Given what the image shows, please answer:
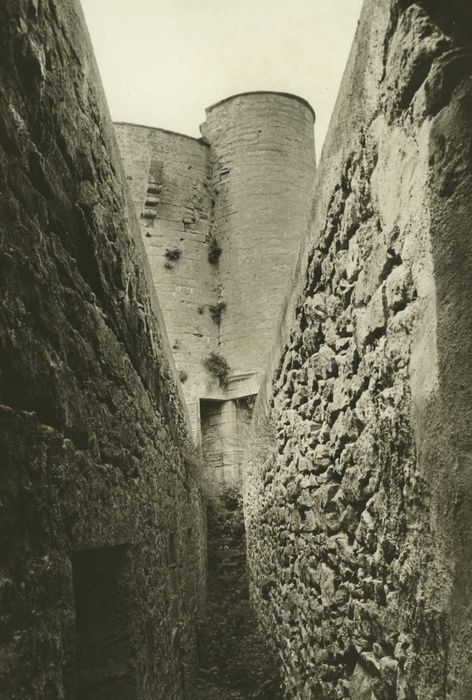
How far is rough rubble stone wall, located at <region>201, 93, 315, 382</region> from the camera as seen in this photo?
1275cm

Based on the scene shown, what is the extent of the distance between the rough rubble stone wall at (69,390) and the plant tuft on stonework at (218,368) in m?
8.99

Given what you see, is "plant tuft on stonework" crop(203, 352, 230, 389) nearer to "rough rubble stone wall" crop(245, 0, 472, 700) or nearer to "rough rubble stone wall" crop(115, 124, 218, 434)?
"rough rubble stone wall" crop(115, 124, 218, 434)

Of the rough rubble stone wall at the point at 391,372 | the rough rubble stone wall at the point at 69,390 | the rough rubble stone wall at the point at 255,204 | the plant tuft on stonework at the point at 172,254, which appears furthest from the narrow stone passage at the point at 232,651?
the plant tuft on stonework at the point at 172,254

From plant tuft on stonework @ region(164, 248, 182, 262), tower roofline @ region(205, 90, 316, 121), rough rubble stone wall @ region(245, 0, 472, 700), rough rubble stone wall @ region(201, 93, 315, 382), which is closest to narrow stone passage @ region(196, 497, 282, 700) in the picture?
rough rubble stone wall @ region(245, 0, 472, 700)

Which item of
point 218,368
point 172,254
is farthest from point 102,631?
point 172,254

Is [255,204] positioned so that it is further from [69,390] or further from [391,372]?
[69,390]

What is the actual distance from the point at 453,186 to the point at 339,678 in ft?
7.80

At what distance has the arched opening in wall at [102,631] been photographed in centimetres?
246

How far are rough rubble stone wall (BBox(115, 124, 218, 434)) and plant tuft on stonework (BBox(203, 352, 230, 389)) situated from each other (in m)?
0.12

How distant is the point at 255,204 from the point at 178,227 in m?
1.74

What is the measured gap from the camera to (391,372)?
220 cm

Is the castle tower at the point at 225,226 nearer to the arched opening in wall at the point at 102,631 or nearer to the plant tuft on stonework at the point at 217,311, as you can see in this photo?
the plant tuft on stonework at the point at 217,311

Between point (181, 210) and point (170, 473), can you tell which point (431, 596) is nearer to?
point (170, 473)

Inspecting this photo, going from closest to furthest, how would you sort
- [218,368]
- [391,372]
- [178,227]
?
[391,372], [218,368], [178,227]
